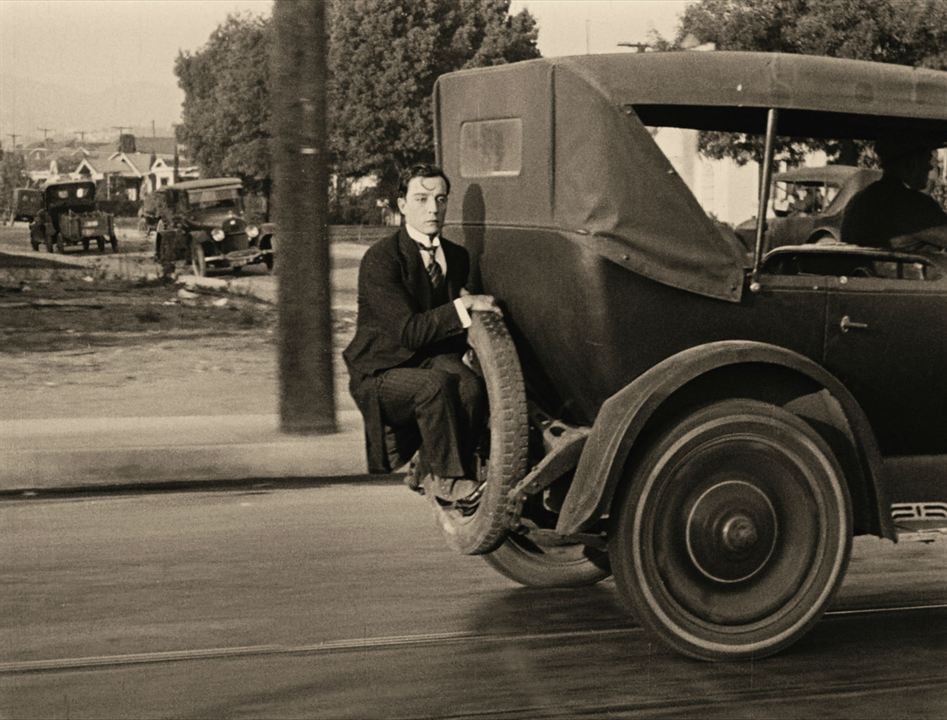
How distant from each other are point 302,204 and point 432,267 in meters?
3.45

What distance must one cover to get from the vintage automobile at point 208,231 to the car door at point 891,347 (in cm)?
2116

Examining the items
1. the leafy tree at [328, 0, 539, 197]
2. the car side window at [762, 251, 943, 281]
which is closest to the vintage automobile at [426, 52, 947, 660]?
the car side window at [762, 251, 943, 281]

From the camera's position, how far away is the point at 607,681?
13.9 ft

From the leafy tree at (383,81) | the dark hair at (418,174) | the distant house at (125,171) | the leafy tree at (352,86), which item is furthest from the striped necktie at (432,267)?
the leafy tree at (383,81)

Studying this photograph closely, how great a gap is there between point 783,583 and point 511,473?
0.93m

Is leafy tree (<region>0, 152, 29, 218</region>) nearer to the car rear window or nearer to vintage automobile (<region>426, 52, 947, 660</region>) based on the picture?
the car rear window

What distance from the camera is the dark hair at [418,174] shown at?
485 cm

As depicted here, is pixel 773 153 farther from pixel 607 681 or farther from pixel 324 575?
pixel 324 575

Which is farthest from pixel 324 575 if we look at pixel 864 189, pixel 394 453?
pixel 864 189

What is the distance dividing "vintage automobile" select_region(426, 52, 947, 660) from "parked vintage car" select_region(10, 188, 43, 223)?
2617 cm

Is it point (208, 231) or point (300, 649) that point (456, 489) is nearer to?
point (300, 649)

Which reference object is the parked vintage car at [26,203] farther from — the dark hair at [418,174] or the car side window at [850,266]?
the car side window at [850,266]

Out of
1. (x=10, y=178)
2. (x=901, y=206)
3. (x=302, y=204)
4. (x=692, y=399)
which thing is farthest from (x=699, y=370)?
(x=10, y=178)

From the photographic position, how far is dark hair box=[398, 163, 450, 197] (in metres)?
4.85
